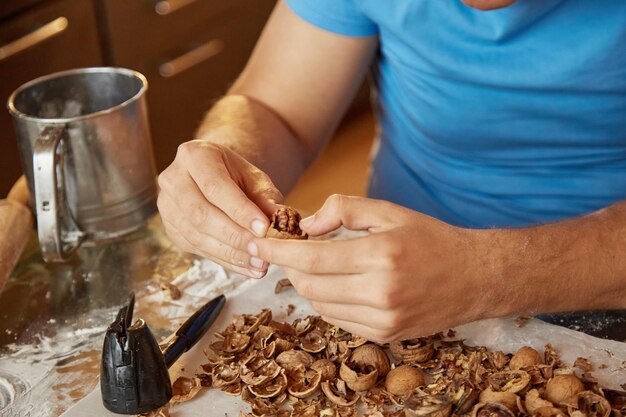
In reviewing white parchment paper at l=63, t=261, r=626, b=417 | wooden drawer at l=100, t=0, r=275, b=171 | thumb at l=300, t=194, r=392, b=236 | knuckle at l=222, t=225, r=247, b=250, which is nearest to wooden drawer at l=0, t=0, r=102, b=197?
wooden drawer at l=100, t=0, r=275, b=171

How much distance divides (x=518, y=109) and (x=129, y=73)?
0.59m

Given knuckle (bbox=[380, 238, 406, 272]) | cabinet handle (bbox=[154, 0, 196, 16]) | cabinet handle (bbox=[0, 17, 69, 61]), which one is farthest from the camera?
cabinet handle (bbox=[154, 0, 196, 16])

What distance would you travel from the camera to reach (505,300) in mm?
1112

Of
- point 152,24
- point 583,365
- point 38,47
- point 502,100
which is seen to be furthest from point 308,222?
point 152,24

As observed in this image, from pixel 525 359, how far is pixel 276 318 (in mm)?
337

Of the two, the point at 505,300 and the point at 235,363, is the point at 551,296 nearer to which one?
the point at 505,300

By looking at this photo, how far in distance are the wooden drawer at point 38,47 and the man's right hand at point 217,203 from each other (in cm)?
123

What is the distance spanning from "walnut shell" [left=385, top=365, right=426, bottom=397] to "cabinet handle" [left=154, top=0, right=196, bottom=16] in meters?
1.80

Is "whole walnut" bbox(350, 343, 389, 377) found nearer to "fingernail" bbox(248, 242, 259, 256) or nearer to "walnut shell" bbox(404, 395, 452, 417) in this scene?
"walnut shell" bbox(404, 395, 452, 417)

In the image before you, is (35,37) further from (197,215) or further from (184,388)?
(184,388)

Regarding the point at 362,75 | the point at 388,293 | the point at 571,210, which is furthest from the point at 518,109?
the point at 388,293

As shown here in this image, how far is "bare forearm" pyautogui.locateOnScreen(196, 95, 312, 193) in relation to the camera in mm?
1431

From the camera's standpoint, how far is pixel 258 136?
1.46 meters

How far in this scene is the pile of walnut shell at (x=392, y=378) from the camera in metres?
1.04
